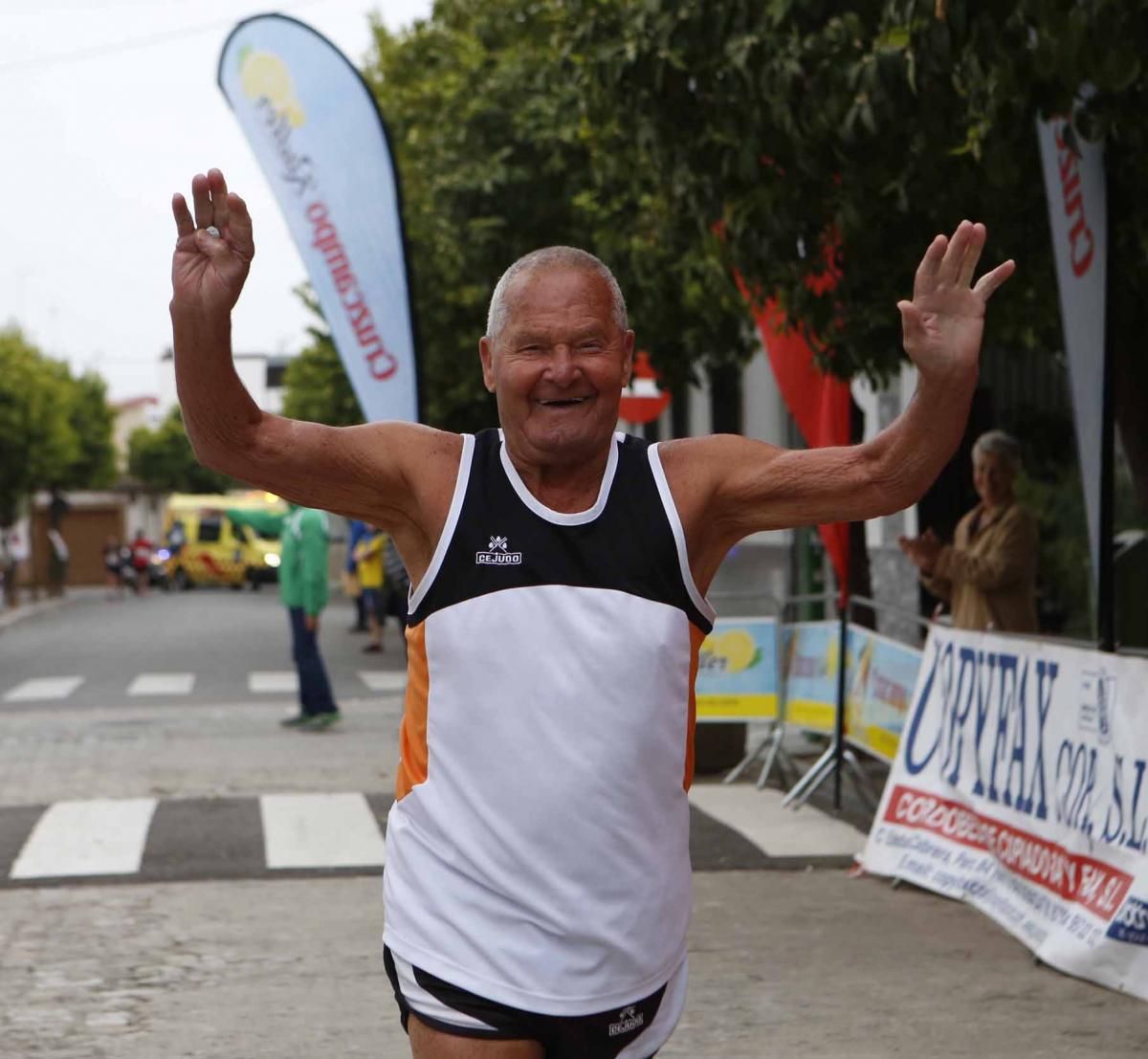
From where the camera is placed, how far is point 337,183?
13672 mm

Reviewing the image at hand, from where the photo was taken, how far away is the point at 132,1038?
6188mm

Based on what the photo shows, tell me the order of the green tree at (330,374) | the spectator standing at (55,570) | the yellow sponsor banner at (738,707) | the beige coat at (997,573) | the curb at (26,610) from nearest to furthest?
the beige coat at (997,573) < the yellow sponsor banner at (738,707) < the green tree at (330,374) < the curb at (26,610) < the spectator standing at (55,570)

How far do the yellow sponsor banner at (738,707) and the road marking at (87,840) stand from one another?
3.10 meters

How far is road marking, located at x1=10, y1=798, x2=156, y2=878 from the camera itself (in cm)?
930

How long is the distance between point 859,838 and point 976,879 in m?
1.84

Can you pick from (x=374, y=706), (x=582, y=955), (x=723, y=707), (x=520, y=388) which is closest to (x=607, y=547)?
(x=520, y=388)

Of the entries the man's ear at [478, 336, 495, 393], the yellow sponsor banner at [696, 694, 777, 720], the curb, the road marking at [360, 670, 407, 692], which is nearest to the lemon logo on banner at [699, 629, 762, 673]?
the yellow sponsor banner at [696, 694, 777, 720]

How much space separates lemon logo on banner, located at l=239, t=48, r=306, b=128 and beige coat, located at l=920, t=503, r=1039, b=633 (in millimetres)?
6022

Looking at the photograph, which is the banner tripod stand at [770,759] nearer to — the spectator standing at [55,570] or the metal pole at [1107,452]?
the metal pole at [1107,452]

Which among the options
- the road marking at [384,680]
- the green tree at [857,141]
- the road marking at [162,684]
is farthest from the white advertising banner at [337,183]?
the road marking at [162,684]

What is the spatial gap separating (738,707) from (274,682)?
10.5 m

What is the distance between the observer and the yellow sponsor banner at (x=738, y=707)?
11.9 meters

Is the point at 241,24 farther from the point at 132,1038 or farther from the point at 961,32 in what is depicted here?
the point at 132,1038

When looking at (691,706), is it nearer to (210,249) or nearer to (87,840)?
(210,249)
